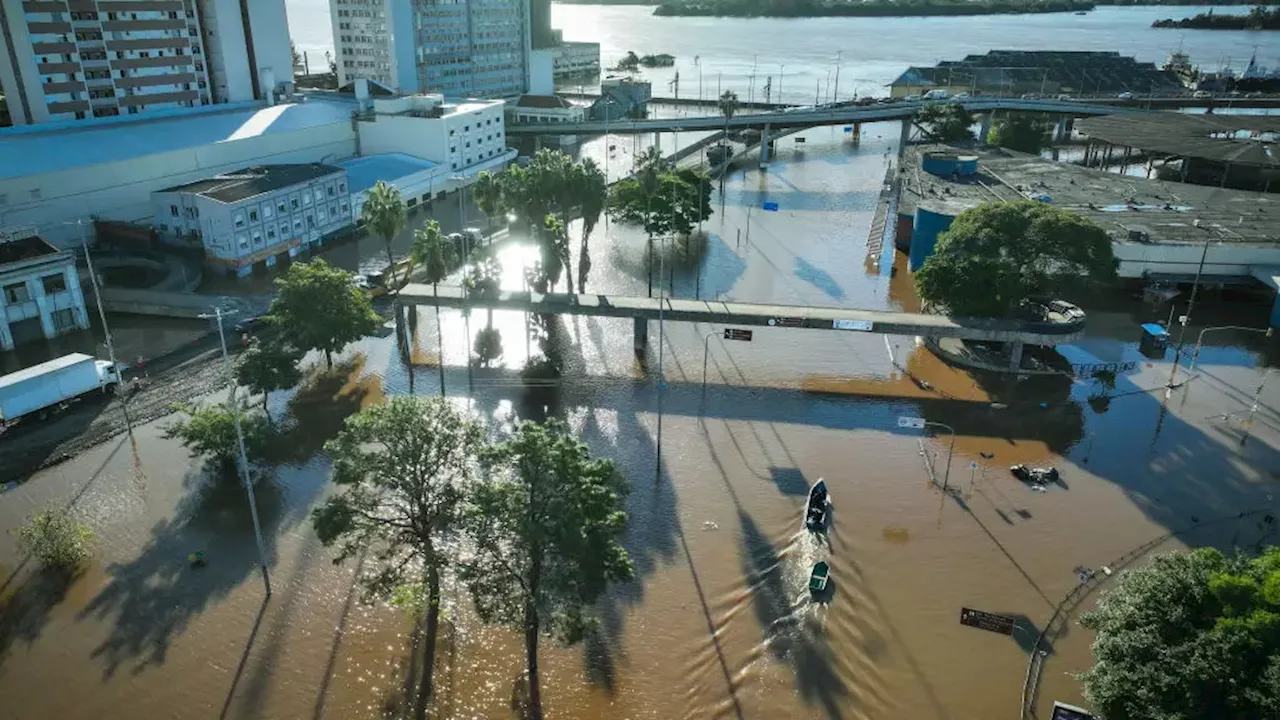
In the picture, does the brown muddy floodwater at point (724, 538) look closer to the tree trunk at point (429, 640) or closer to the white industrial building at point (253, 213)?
the tree trunk at point (429, 640)

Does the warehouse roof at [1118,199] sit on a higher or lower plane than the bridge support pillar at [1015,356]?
higher

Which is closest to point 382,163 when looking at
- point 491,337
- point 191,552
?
point 491,337

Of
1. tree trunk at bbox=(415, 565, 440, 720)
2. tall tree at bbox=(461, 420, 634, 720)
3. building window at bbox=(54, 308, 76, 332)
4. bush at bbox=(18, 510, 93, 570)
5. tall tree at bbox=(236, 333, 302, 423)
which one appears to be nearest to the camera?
tall tree at bbox=(461, 420, 634, 720)

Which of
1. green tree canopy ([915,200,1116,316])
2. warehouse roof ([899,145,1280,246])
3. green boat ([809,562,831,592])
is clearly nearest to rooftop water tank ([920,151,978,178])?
warehouse roof ([899,145,1280,246])

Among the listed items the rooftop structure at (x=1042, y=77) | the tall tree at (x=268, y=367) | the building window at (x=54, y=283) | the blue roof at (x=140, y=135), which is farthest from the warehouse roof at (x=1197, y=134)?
the building window at (x=54, y=283)

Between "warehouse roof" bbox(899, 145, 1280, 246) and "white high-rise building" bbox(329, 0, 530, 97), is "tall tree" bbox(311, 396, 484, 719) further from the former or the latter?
"white high-rise building" bbox(329, 0, 530, 97)

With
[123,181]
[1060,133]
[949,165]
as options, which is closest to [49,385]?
[123,181]
